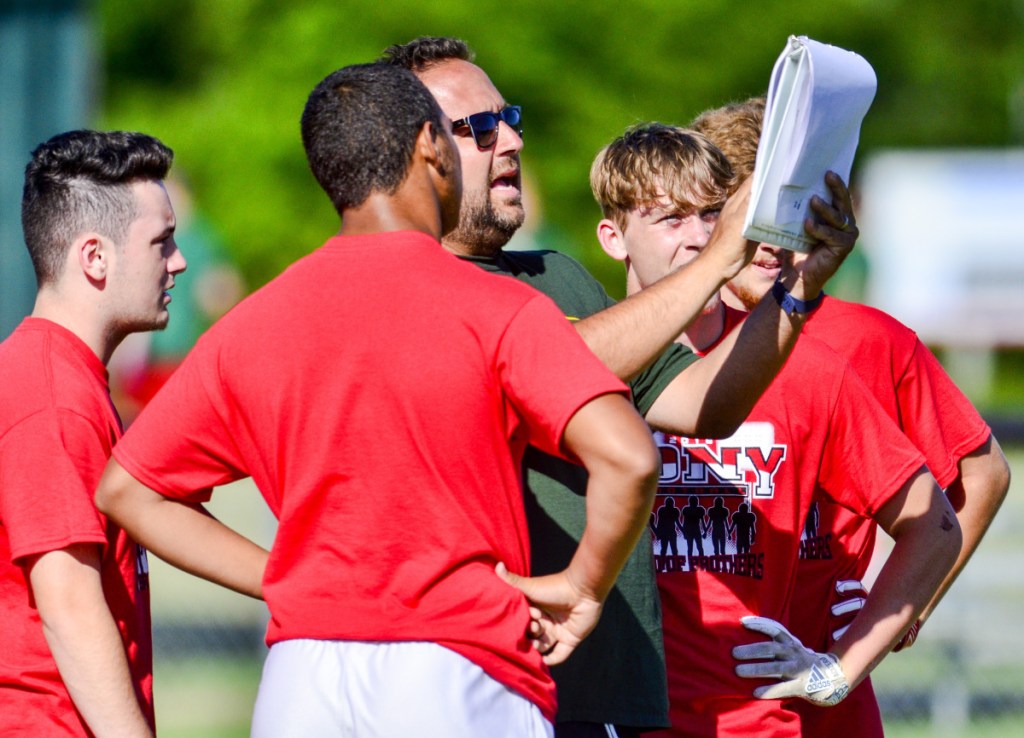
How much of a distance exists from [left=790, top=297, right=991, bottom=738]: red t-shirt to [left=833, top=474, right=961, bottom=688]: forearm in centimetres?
26

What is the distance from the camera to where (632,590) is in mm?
3584

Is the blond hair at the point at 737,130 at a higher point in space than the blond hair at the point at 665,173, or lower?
higher

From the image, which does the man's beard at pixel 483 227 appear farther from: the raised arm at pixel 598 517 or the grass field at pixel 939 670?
the grass field at pixel 939 670

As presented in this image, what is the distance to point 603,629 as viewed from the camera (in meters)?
3.58

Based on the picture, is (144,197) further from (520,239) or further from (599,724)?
(520,239)

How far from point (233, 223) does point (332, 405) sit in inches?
631

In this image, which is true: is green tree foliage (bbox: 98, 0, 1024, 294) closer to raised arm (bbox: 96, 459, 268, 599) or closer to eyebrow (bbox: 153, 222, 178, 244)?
eyebrow (bbox: 153, 222, 178, 244)

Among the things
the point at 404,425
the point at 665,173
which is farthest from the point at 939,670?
the point at 404,425

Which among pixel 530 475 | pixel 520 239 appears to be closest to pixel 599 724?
pixel 530 475

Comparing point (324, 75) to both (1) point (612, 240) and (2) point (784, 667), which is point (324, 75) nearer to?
(1) point (612, 240)

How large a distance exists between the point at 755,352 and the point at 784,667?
2.79 feet

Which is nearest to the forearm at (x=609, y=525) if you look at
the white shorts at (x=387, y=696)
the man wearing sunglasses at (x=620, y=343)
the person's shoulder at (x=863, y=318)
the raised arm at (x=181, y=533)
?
the white shorts at (x=387, y=696)

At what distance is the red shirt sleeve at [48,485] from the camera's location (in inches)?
127

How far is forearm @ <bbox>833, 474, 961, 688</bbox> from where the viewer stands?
12.5ft
